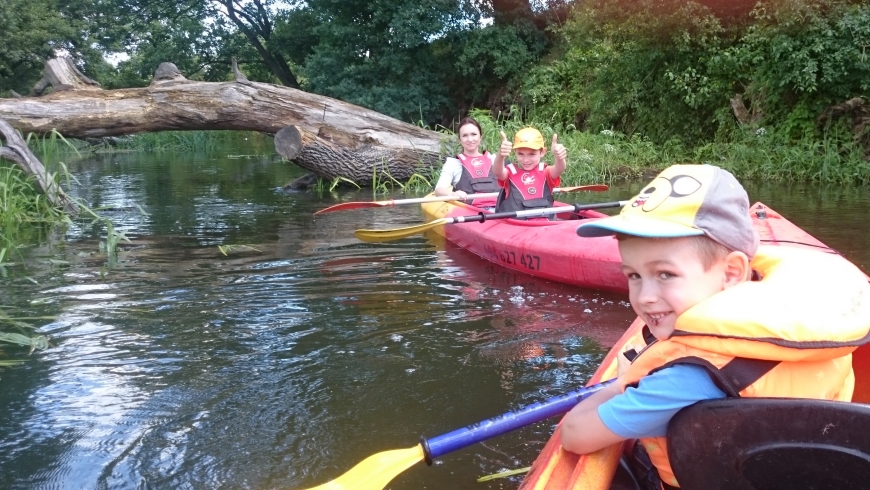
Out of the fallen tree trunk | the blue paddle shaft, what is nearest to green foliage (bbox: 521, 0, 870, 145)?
the fallen tree trunk

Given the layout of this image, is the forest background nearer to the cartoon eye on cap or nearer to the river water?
the river water

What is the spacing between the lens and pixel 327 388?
3158 mm

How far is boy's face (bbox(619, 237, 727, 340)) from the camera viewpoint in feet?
4.69

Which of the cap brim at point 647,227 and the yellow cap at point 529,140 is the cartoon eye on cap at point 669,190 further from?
the yellow cap at point 529,140

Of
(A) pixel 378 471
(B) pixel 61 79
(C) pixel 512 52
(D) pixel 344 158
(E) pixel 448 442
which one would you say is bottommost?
(A) pixel 378 471

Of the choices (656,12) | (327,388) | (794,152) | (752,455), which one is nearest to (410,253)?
(327,388)

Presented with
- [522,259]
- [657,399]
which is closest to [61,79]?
[522,259]

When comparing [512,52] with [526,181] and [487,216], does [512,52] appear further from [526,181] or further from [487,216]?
[487,216]

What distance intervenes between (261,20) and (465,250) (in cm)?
2059

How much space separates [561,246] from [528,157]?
46.4 inches

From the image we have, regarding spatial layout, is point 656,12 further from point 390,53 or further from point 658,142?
point 390,53

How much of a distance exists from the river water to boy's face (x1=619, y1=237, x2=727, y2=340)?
1.08m

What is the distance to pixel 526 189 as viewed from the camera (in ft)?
19.0

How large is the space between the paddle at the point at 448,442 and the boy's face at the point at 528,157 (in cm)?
372
